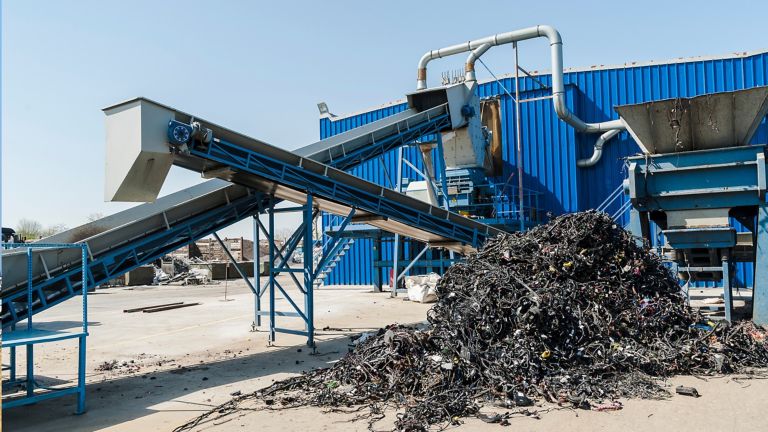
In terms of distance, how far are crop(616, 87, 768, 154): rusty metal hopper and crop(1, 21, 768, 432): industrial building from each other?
2 cm

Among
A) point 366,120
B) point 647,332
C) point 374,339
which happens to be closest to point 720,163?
point 647,332

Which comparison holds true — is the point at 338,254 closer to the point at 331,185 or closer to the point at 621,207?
the point at 621,207

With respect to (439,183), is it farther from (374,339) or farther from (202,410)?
(202,410)

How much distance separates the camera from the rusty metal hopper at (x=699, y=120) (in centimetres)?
1012

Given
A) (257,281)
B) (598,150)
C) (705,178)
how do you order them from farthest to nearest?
1. (598,150)
2. (257,281)
3. (705,178)

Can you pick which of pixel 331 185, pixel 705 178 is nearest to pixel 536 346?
pixel 331 185

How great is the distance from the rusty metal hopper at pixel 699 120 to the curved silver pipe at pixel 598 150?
29.2 feet

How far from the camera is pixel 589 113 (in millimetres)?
20281

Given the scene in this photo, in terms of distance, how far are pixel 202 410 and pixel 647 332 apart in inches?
222

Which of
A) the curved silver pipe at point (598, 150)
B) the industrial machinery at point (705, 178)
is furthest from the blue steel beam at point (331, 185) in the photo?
the curved silver pipe at point (598, 150)

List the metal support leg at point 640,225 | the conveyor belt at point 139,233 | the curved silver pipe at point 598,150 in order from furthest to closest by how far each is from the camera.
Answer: the curved silver pipe at point 598,150, the metal support leg at point 640,225, the conveyor belt at point 139,233

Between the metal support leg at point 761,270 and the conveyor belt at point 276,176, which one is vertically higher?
the conveyor belt at point 276,176

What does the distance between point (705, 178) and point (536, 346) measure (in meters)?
5.24

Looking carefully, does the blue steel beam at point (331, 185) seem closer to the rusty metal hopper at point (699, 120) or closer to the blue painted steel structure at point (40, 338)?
the blue painted steel structure at point (40, 338)
